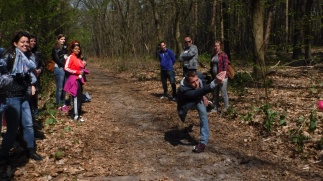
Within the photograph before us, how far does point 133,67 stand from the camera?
77.4 ft

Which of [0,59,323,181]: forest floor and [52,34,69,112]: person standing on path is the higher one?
[52,34,69,112]: person standing on path

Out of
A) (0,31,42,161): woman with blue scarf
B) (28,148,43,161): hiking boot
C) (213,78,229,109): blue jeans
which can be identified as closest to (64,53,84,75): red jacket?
(0,31,42,161): woman with blue scarf

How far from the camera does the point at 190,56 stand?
949cm

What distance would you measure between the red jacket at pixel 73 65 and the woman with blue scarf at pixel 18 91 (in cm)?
240

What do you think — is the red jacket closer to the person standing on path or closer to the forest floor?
the person standing on path

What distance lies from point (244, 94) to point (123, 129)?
4.90 metres

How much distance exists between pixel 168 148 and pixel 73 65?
3277mm

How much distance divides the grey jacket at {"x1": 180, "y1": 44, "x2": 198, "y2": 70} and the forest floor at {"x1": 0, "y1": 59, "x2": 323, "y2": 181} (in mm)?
1485

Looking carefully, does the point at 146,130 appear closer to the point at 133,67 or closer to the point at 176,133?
the point at 176,133

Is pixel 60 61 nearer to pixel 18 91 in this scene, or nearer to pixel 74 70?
pixel 74 70

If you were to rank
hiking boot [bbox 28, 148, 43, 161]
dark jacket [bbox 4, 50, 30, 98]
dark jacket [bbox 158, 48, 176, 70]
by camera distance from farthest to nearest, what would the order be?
dark jacket [bbox 158, 48, 176, 70] < hiking boot [bbox 28, 148, 43, 161] < dark jacket [bbox 4, 50, 30, 98]

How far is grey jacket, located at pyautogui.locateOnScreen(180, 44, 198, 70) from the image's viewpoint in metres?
9.46

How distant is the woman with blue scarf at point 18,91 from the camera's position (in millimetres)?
5016

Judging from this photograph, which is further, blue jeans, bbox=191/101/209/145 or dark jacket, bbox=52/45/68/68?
dark jacket, bbox=52/45/68/68
